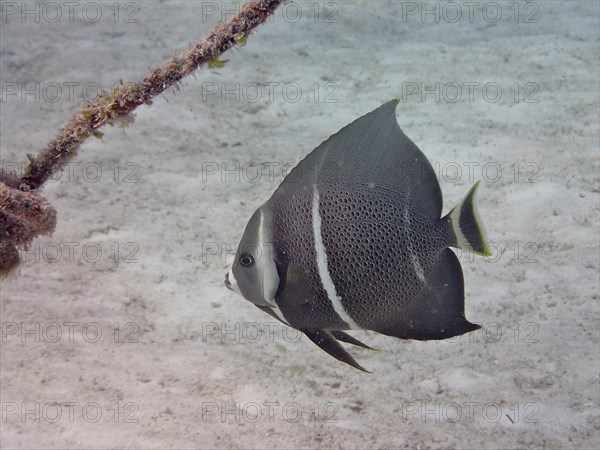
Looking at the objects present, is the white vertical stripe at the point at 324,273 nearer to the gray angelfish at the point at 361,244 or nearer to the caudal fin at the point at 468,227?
the gray angelfish at the point at 361,244

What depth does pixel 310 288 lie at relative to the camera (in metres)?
1.75

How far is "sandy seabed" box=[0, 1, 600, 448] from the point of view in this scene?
2.67m

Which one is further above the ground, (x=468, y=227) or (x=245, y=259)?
(x=468, y=227)

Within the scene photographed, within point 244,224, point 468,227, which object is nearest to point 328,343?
point 468,227

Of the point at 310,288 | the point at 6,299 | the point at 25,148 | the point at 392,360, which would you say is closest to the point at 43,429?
the point at 6,299

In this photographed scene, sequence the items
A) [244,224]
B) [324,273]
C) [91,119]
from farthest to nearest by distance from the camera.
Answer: [244,224] < [91,119] < [324,273]

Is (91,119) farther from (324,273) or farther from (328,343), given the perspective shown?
(328,343)

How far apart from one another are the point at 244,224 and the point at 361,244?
2452 mm

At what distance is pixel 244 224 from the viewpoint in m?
4.11

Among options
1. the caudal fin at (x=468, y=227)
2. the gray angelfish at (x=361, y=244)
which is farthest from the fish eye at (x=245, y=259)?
the caudal fin at (x=468, y=227)

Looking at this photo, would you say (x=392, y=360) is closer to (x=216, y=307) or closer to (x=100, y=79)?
(x=216, y=307)

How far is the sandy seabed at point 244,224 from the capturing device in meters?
2.67

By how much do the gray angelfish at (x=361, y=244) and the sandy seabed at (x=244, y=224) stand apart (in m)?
0.78

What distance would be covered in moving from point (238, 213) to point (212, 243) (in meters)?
0.41
